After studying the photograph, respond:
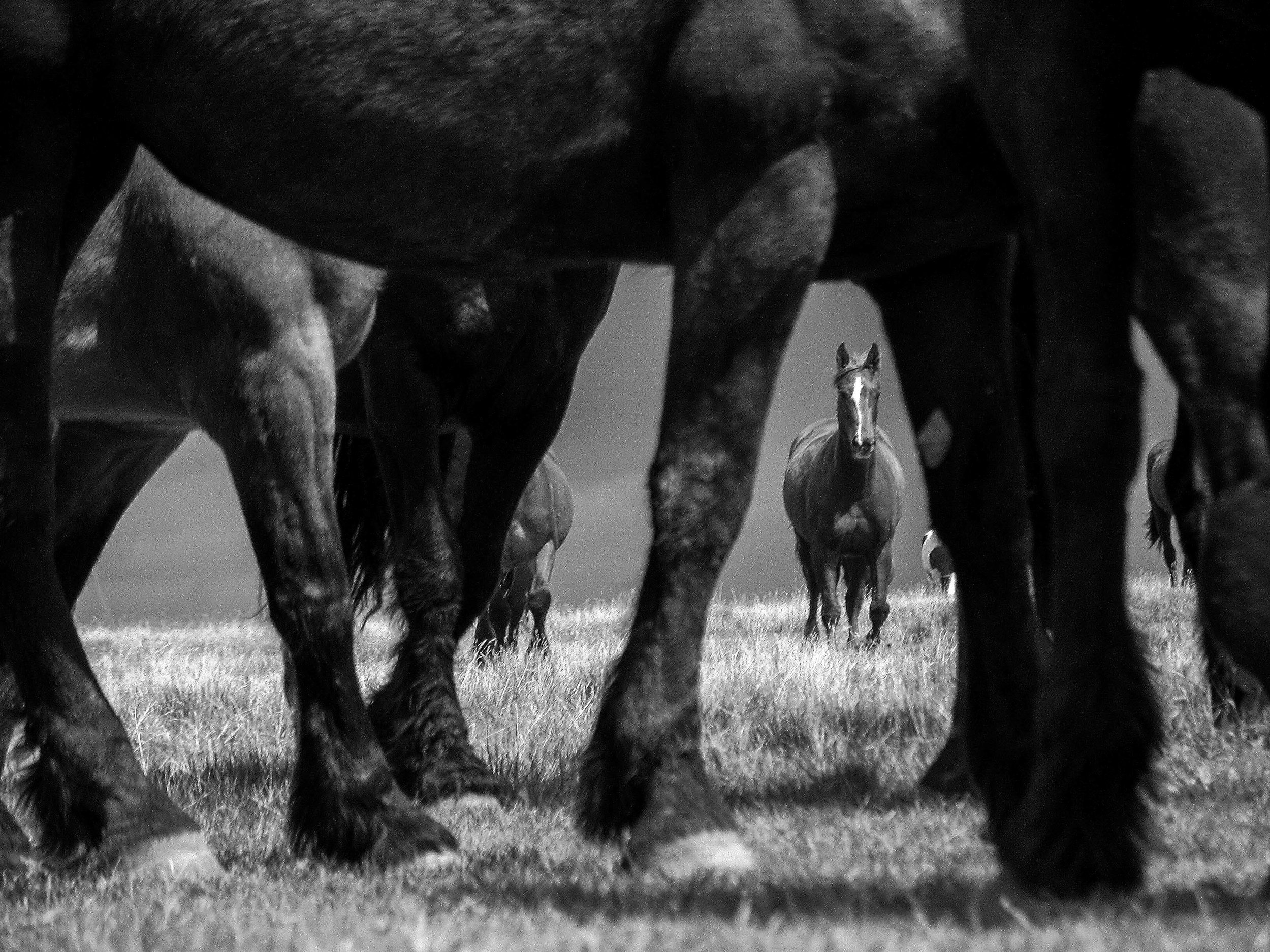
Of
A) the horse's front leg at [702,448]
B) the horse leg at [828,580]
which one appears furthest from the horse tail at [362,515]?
the horse leg at [828,580]

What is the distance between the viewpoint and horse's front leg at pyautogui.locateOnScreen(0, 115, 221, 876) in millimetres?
3543

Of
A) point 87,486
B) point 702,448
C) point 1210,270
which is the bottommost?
point 87,486

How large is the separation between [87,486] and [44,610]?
6.35 feet

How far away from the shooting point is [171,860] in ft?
11.4

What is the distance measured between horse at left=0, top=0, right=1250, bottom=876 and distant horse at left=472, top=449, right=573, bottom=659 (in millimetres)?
12789

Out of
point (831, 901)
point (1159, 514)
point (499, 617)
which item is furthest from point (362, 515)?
point (1159, 514)

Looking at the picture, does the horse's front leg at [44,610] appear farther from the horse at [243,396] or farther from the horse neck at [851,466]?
the horse neck at [851,466]

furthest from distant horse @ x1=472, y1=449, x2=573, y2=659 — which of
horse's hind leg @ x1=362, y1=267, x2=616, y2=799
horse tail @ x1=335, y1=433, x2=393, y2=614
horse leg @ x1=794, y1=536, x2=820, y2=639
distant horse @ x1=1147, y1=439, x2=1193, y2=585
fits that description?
horse's hind leg @ x1=362, y1=267, x2=616, y2=799

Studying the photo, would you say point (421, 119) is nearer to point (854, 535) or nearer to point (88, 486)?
point (88, 486)

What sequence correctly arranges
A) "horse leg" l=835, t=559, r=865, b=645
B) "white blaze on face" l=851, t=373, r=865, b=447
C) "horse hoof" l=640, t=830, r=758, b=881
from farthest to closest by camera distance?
"horse leg" l=835, t=559, r=865, b=645 < "white blaze on face" l=851, t=373, r=865, b=447 < "horse hoof" l=640, t=830, r=758, b=881

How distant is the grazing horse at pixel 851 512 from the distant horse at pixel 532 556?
3.14 m

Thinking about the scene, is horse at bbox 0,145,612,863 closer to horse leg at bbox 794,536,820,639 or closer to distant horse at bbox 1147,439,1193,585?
horse leg at bbox 794,536,820,639

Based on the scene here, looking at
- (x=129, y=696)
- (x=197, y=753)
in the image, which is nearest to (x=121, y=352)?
(x=197, y=753)

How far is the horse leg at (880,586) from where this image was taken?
17094mm
